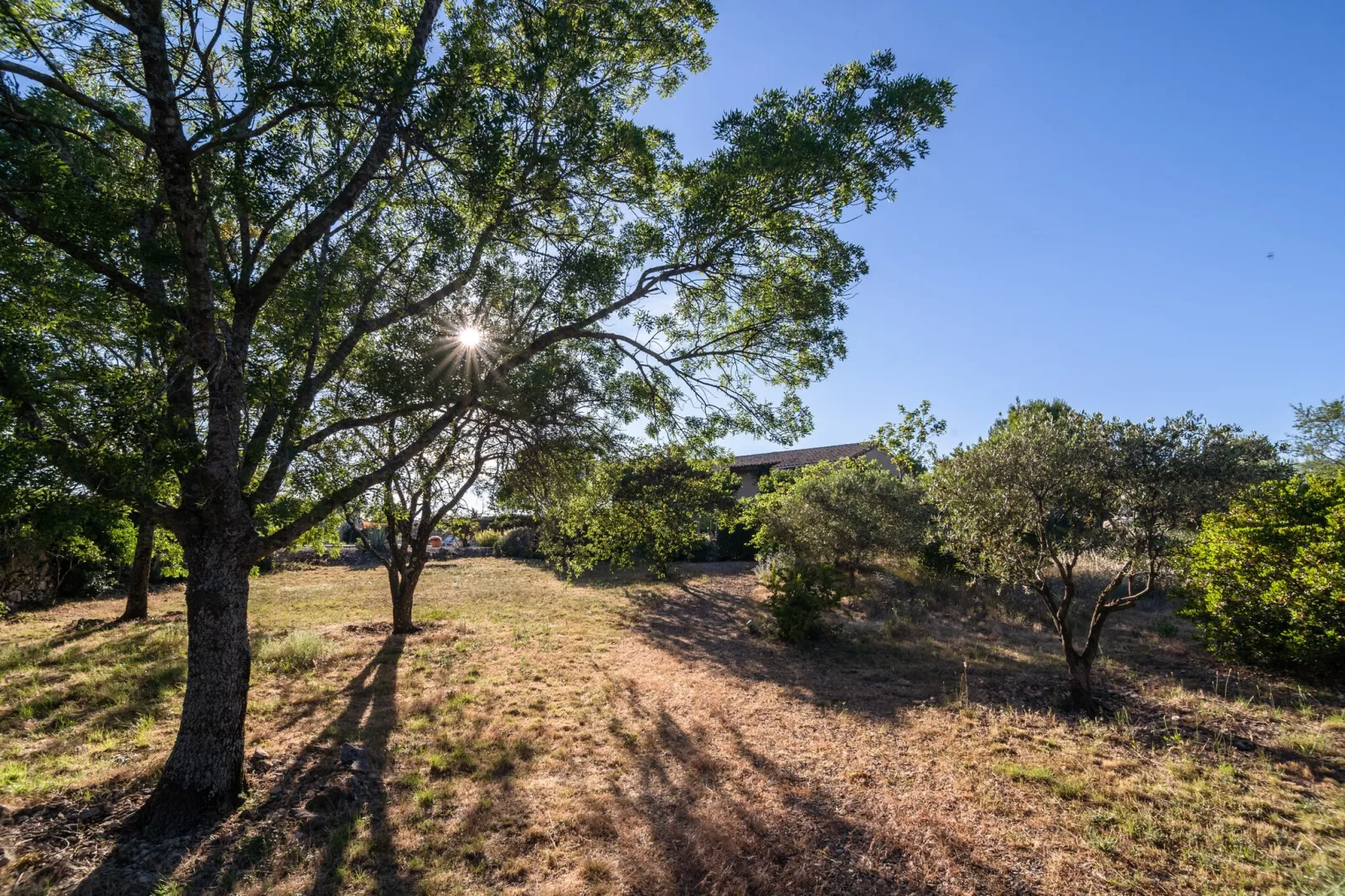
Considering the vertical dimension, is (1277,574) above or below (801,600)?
above

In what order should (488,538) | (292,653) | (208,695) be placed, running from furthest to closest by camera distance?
(488,538), (292,653), (208,695)

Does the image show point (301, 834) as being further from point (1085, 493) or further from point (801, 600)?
point (1085, 493)

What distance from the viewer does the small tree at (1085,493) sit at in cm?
763

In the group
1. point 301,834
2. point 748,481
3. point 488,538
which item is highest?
point 748,481

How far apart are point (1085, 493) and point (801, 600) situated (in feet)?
21.9

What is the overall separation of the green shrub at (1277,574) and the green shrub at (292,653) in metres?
15.8

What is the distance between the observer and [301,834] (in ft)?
17.5

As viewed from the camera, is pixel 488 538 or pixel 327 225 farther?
pixel 488 538

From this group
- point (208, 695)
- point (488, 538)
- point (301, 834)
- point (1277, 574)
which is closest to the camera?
point (301, 834)

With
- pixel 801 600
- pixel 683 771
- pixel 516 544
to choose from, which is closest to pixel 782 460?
pixel 516 544

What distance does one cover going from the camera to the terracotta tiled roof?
4034 cm

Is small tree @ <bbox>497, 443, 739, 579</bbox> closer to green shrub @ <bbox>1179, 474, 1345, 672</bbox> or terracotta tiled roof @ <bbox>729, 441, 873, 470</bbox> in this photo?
green shrub @ <bbox>1179, 474, 1345, 672</bbox>

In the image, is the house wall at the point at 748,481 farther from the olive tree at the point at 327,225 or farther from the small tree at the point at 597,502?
the olive tree at the point at 327,225

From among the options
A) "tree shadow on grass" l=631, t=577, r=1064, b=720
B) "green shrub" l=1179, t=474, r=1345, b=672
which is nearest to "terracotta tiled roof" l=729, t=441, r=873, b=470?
"tree shadow on grass" l=631, t=577, r=1064, b=720
